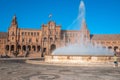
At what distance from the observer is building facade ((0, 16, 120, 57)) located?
101519 millimetres

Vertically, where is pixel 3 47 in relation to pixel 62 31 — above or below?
below

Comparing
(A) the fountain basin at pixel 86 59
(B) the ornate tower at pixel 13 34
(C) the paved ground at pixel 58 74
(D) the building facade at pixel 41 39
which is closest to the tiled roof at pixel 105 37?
(D) the building facade at pixel 41 39

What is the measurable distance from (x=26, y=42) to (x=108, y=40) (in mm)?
42926

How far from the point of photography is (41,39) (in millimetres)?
105188

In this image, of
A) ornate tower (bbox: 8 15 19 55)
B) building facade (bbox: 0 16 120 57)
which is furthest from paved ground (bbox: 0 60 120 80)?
ornate tower (bbox: 8 15 19 55)

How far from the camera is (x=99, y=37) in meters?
114

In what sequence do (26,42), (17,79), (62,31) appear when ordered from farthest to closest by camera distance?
1. (62,31)
2. (26,42)
3. (17,79)

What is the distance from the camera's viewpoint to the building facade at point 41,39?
333 feet

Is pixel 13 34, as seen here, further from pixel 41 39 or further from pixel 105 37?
pixel 105 37

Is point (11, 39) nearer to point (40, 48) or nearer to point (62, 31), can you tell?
point (40, 48)

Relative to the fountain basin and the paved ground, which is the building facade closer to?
the fountain basin

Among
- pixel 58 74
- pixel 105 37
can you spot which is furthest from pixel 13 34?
pixel 58 74

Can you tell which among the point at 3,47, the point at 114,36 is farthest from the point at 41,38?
the point at 114,36

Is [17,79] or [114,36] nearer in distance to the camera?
[17,79]
